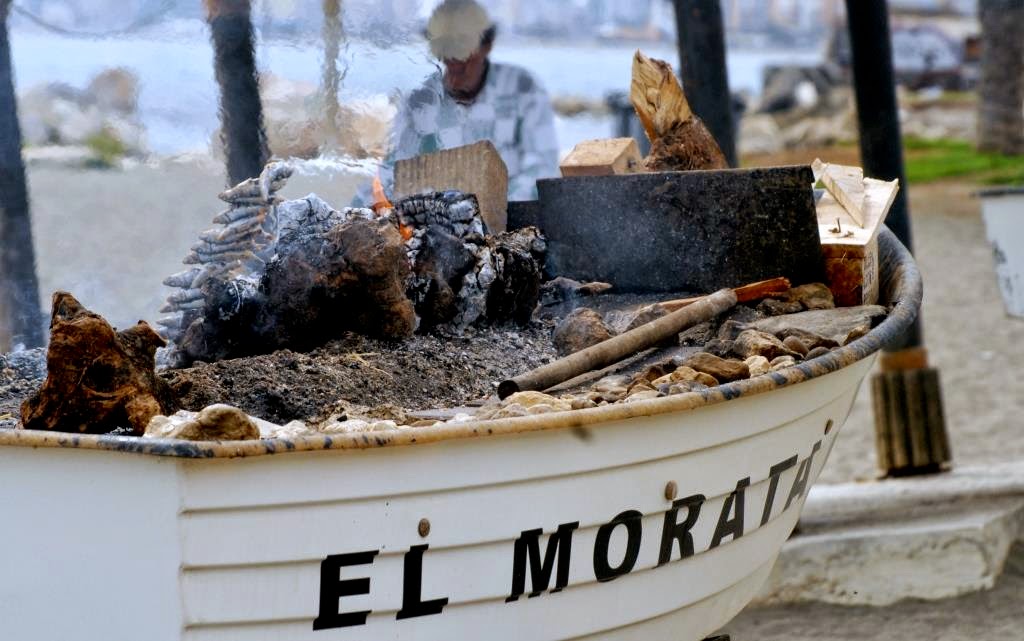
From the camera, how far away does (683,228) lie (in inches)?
133

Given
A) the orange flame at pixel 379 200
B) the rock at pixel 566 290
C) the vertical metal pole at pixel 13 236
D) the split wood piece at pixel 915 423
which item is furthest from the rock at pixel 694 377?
the split wood piece at pixel 915 423

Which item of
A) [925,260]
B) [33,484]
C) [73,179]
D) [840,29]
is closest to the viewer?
[33,484]

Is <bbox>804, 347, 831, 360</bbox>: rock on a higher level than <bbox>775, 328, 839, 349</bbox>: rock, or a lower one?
lower

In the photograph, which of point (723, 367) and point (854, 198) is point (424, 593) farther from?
point (854, 198)

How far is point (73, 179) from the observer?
4238 mm

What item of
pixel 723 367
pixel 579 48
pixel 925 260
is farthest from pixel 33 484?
pixel 579 48

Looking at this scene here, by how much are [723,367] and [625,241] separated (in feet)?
3.27

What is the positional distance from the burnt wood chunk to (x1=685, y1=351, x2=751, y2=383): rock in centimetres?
74

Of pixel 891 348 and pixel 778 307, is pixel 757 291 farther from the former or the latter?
pixel 891 348

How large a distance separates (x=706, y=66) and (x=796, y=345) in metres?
2.93

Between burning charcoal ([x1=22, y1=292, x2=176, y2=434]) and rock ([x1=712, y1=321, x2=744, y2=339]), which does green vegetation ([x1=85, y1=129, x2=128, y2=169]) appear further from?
rock ([x1=712, y1=321, x2=744, y2=339])

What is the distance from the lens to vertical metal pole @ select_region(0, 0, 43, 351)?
12.7ft

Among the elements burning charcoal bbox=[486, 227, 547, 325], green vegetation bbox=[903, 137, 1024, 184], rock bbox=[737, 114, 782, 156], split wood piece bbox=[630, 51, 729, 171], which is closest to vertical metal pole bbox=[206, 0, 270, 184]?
burning charcoal bbox=[486, 227, 547, 325]

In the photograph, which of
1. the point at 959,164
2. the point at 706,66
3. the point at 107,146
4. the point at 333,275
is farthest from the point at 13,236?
the point at 959,164
